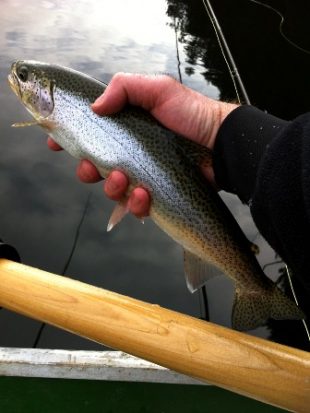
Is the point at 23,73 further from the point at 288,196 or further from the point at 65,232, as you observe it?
the point at 65,232

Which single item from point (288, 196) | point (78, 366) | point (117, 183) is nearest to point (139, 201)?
point (117, 183)

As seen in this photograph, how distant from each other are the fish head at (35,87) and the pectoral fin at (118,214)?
0.48m

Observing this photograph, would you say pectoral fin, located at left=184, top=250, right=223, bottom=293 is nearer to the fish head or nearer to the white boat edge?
the white boat edge

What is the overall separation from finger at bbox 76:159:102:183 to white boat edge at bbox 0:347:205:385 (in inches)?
32.6

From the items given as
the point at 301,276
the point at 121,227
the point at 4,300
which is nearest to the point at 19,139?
the point at 121,227

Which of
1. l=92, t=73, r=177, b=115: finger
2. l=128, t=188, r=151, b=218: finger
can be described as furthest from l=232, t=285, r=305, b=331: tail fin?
l=92, t=73, r=177, b=115: finger

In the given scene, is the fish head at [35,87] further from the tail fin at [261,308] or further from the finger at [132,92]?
the tail fin at [261,308]

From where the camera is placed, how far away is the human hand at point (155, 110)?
2.08 meters

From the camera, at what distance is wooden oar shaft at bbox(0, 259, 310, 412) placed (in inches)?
58.3

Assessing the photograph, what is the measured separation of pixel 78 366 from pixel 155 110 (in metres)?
1.22

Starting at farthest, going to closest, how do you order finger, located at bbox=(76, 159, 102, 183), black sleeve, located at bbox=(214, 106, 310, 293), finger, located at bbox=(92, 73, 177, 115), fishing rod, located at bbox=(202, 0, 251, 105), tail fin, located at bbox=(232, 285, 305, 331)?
fishing rod, located at bbox=(202, 0, 251, 105), finger, located at bbox=(76, 159, 102, 183), finger, located at bbox=(92, 73, 177, 115), tail fin, located at bbox=(232, 285, 305, 331), black sleeve, located at bbox=(214, 106, 310, 293)

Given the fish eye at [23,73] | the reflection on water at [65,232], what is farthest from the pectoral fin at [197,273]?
the reflection on water at [65,232]

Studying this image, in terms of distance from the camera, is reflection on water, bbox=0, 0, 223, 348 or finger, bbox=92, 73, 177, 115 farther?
reflection on water, bbox=0, 0, 223, 348

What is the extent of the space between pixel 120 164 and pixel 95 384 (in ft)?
3.61
